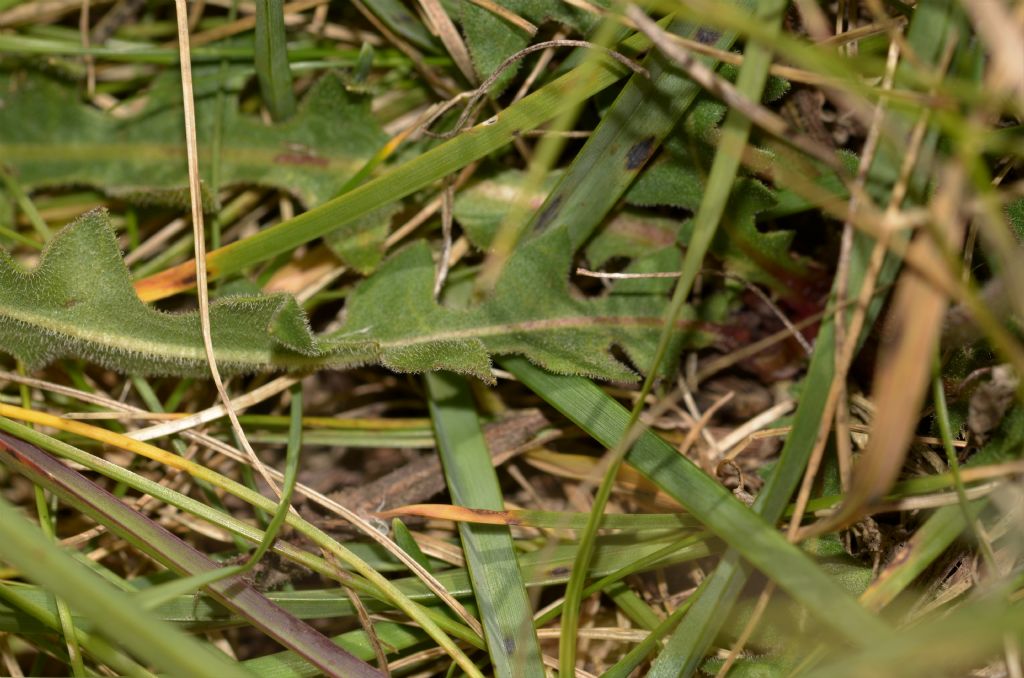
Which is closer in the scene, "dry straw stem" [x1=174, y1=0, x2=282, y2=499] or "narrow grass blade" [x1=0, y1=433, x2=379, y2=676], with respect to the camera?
"narrow grass blade" [x1=0, y1=433, x2=379, y2=676]

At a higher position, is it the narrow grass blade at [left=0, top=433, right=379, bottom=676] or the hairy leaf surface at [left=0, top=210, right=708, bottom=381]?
the hairy leaf surface at [left=0, top=210, right=708, bottom=381]

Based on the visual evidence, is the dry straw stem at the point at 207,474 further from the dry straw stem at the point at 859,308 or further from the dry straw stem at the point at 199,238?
the dry straw stem at the point at 859,308

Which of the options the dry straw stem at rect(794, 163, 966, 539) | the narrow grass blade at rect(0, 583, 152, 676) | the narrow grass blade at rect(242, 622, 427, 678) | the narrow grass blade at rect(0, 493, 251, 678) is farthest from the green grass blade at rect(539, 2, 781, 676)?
the narrow grass blade at rect(0, 583, 152, 676)

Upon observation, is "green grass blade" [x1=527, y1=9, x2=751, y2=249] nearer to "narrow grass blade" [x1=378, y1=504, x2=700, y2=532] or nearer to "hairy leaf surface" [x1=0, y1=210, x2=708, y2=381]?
"hairy leaf surface" [x1=0, y1=210, x2=708, y2=381]

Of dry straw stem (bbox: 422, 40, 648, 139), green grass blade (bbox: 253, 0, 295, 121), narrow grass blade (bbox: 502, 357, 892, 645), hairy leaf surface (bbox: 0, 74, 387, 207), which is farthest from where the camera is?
hairy leaf surface (bbox: 0, 74, 387, 207)

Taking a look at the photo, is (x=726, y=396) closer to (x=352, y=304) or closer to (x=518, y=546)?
(x=518, y=546)

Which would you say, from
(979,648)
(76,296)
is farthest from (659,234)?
(76,296)

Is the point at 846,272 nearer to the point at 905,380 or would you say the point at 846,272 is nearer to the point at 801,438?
the point at 801,438
